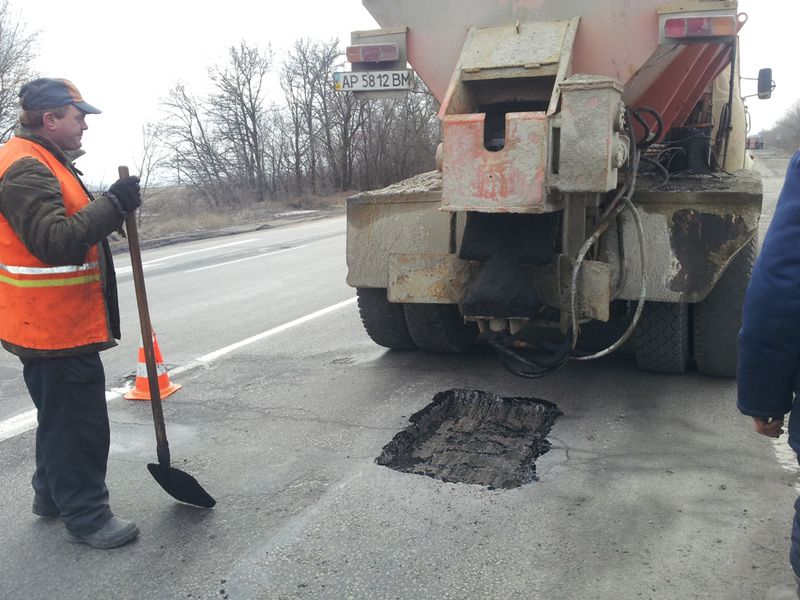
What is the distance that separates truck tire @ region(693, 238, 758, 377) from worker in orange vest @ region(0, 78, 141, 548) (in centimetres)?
352

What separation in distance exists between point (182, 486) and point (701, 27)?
3.52 m

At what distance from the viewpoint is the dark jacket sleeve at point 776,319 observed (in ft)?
6.13

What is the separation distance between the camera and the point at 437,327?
516 centimetres

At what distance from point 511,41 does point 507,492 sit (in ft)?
8.27

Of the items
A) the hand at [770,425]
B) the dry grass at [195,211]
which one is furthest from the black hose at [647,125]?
the dry grass at [195,211]

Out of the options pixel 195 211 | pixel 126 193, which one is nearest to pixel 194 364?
pixel 126 193

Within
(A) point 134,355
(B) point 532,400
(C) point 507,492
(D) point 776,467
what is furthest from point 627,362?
(A) point 134,355

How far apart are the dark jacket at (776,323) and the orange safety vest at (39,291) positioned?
2464mm

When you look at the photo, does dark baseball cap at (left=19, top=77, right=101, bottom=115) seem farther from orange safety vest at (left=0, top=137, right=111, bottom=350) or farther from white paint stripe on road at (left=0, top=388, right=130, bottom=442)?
white paint stripe on road at (left=0, top=388, right=130, bottom=442)

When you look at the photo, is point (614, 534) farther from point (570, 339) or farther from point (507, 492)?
point (570, 339)

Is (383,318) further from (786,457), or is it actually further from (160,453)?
(786,457)

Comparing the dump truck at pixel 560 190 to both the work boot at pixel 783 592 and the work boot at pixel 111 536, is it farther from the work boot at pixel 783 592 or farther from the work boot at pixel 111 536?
the work boot at pixel 111 536

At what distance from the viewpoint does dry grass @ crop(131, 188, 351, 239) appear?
20219 mm

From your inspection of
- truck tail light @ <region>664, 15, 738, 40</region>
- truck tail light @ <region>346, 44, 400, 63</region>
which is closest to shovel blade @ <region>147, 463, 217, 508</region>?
truck tail light @ <region>346, 44, 400, 63</region>
